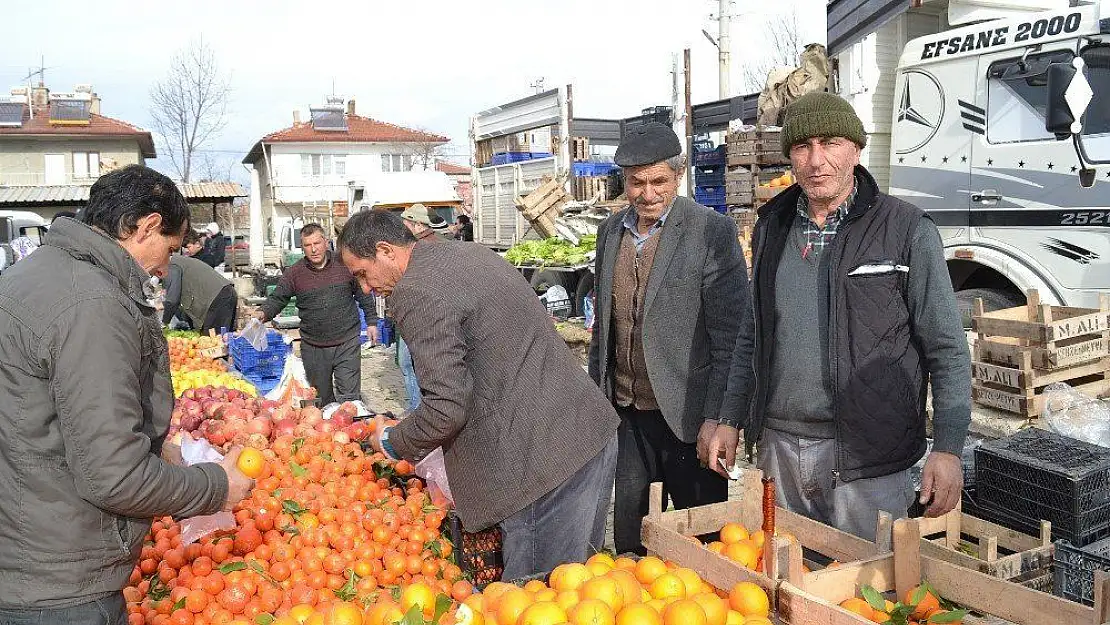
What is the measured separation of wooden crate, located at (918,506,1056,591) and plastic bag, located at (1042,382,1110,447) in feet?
6.95

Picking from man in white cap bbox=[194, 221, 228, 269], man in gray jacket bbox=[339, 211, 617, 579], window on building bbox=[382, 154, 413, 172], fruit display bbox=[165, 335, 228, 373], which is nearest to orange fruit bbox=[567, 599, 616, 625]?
man in gray jacket bbox=[339, 211, 617, 579]

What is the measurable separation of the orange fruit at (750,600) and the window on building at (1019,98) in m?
5.40

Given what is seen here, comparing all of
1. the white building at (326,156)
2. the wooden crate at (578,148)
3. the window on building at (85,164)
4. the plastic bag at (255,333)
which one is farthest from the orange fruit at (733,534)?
the window on building at (85,164)

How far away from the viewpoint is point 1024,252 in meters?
6.25

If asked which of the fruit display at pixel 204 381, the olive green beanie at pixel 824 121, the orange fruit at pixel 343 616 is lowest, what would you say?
the fruit display at pixel 204 381

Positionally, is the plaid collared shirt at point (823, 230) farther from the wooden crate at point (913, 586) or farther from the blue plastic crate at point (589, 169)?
the blue plastic crate at point (589, 169)

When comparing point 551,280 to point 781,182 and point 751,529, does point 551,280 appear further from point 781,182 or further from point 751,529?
point 751,529

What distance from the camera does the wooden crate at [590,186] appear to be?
14.9 meters

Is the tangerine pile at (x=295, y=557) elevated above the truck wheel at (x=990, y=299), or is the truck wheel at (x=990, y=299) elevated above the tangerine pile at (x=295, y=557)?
the truck wheel at (x=990, y=299)

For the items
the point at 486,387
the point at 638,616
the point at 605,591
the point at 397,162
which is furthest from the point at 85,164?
the point at 638,616

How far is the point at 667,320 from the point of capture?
127 inches

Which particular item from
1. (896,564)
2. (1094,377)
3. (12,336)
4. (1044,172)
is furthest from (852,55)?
(12,336)

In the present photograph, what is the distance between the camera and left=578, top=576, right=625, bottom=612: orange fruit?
6.36 ft

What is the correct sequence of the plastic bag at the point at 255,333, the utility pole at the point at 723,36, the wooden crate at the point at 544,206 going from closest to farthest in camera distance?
the plastic bag at the point at 255,333 < the wooden crate at the point at 544,206 < the utility pole at the point at 723,36
